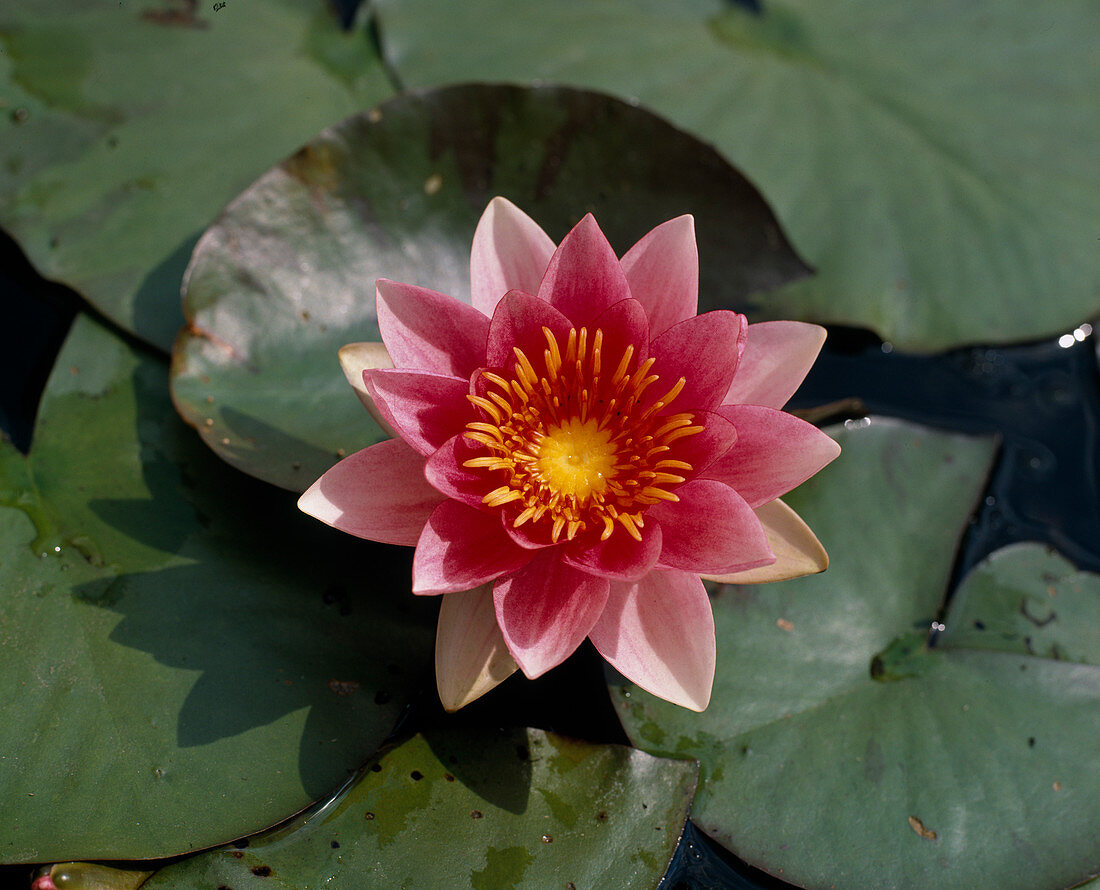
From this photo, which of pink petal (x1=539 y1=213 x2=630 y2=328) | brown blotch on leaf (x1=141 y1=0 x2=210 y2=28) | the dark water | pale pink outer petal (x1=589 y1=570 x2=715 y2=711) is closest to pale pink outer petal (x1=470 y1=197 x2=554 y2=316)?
pink petal (x1=539 y1=213 x2=630 y2=328)

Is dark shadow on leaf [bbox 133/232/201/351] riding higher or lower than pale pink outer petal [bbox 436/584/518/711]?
higher

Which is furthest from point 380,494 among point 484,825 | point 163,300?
point 163,300

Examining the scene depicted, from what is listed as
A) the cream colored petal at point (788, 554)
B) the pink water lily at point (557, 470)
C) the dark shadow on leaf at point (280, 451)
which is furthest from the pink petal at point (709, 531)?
the dark shadow on leaf at point (280, 451)

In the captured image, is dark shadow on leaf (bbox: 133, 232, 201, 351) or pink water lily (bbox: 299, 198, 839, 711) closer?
pink water lily (bbox: 299, 198, 839, 711)

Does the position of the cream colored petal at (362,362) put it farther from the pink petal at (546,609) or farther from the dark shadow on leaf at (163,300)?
the dark shadow on leaf at (163,300)

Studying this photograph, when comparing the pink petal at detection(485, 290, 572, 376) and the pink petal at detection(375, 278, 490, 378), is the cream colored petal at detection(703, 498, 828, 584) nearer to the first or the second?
the pink petal at detection(485, 290, 572, 376)

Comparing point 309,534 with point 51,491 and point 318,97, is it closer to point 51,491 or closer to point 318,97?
point 51,491

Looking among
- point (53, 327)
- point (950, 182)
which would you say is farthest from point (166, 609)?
point (950, 182)

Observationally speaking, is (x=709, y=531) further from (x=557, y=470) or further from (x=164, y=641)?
(x=164, y=641)
